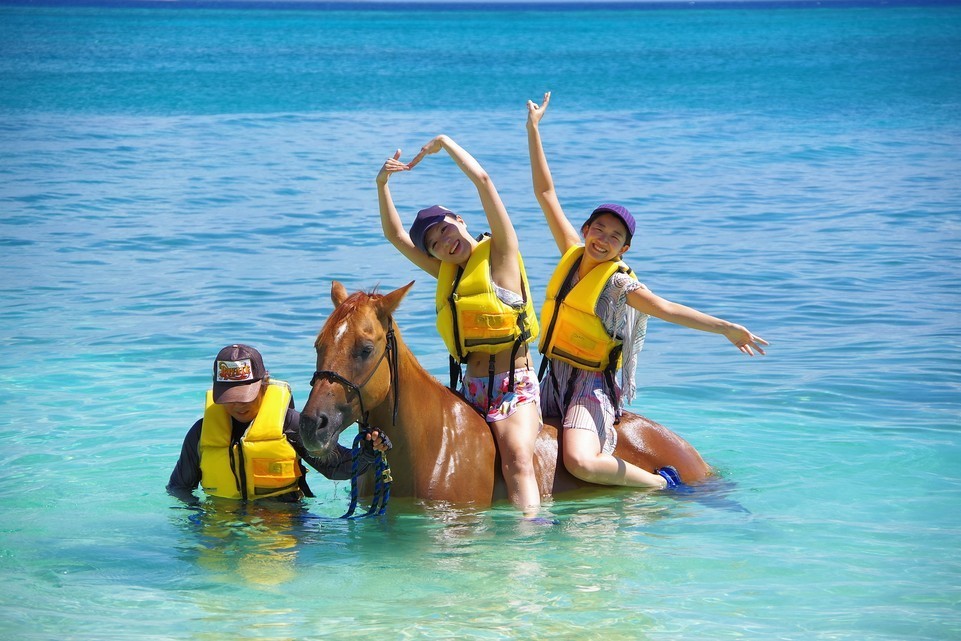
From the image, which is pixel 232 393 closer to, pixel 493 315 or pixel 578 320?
pixel 493 315

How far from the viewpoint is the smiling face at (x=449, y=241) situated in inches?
257

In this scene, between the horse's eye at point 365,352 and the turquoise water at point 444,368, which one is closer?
the horse's eye at point 365,352

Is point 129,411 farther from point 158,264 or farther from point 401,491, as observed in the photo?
point 158,264

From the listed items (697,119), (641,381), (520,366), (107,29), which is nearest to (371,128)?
(697,119)

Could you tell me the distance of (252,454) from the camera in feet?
21.0

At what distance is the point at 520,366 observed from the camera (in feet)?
22.1

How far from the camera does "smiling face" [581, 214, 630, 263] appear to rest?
22.4 feet

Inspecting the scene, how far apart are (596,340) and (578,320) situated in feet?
0.54

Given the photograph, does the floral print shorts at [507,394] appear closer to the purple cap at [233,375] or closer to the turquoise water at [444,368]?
the turquoise water at [444,368]

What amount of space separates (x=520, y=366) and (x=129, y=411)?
4.52 meters

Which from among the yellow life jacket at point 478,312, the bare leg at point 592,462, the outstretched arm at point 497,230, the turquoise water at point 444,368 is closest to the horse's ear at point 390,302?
the yellow life jacket at point 478,312

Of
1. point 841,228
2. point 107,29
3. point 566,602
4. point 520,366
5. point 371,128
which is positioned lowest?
point 566,602

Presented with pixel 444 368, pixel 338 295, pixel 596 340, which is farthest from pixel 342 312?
pixel 444 368

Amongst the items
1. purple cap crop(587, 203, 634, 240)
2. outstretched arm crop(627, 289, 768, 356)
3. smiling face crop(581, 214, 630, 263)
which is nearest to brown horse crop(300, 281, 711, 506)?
outstretched arm crop(627, 289, 768, 356)
